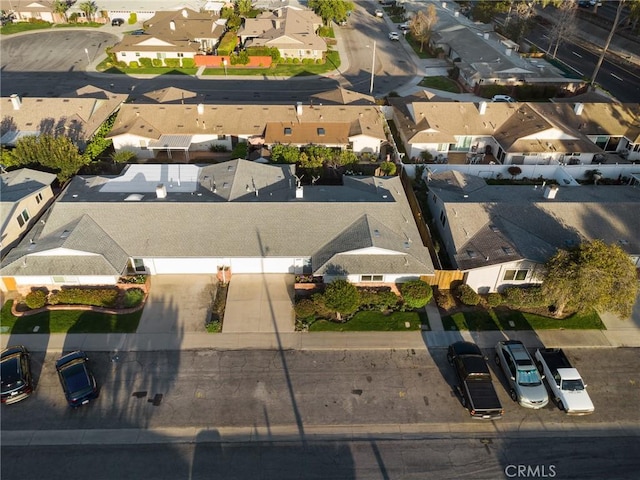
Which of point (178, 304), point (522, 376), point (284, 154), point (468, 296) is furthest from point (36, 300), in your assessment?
point (522, 376)

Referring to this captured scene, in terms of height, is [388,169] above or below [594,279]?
below

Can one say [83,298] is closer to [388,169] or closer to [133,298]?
[133,298]

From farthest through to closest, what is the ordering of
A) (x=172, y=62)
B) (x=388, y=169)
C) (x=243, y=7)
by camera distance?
(x=243, y=7), (x=172, y=62), (x=388, y=169)

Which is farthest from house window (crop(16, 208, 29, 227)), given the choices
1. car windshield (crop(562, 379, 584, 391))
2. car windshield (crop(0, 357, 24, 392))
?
car windshield (crop(562, 379, 584, 391))

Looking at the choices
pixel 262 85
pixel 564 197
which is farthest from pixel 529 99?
pixel 262 85

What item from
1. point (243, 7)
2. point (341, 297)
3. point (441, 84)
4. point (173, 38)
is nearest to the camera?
point (341, 297)

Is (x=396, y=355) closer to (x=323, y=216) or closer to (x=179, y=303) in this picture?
(x=323, y=216)

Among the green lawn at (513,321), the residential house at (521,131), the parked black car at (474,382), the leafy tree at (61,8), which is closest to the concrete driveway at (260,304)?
the parked black car at (474,382)
